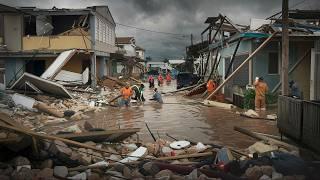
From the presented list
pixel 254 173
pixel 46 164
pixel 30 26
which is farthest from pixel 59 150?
pixel 30 26

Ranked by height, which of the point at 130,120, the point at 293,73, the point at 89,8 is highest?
the point at 89,8

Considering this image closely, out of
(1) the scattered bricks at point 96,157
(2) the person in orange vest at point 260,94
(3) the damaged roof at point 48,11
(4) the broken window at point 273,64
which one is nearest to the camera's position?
(1) the scattered bricks at point 96,157

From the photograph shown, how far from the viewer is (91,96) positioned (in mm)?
26172

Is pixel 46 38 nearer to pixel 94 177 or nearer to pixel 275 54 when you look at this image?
pixel 275 54

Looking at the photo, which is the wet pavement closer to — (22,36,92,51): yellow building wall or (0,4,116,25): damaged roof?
(22,36,92,51): yellow building wall

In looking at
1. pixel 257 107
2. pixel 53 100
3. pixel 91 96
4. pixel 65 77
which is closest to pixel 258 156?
pixel 257 107

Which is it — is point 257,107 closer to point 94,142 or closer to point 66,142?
point 94,142

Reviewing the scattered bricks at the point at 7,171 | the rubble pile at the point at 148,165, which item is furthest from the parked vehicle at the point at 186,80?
the scattered bricks at the point at 7,171

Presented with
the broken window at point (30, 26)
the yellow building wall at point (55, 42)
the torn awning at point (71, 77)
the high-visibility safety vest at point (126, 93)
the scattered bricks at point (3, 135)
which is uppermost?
the broken window at point (30, 26)

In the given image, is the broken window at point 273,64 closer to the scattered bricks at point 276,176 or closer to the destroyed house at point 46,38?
the destroyed house at point 46,38

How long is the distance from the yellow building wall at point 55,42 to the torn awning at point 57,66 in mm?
1940

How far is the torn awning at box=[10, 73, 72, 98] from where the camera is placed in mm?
22156

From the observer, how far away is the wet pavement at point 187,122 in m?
13.1

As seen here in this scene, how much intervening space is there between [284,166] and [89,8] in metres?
24.8
